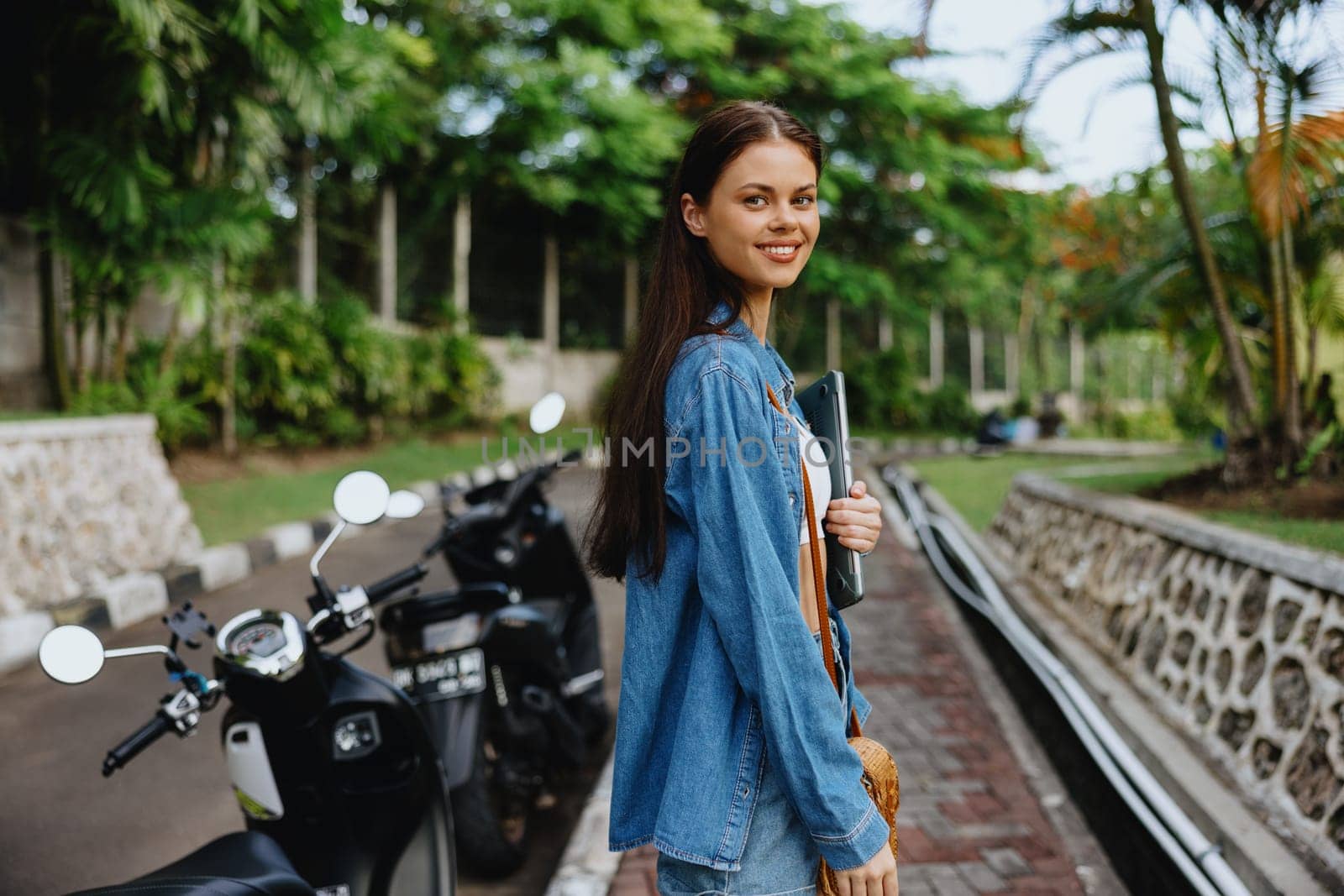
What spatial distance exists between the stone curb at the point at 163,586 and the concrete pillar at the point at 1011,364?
21310 mm

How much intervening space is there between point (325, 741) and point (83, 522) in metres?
4.08

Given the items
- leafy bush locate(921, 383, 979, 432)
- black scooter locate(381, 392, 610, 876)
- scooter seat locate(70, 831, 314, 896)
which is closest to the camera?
scooter seat locate(70, 831, 314, 896)

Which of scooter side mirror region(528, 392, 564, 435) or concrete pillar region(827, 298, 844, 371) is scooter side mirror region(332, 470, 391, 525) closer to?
scooter side mirror region(528, 392, 564, 435)

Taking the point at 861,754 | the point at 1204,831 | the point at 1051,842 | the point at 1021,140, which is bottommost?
the point at 1051,842

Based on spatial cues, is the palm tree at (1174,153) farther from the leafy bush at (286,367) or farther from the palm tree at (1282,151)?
the leafy bush at (286,367)

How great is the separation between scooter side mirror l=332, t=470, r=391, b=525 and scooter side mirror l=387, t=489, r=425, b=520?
0.26 m

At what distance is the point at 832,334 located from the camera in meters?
21.0

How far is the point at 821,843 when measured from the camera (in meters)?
1.27

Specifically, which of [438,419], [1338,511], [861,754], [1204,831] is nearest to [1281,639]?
[1204,831]

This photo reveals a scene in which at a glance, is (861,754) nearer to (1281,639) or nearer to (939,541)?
(1281,639)

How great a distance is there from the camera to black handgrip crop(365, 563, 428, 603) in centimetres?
240

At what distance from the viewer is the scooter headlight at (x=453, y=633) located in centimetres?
286

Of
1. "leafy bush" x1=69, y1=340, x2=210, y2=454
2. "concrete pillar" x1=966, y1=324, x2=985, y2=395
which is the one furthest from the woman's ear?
"concrete pillar" x1=966, y1=324, x2=985, y2=395

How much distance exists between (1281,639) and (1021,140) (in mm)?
3992
